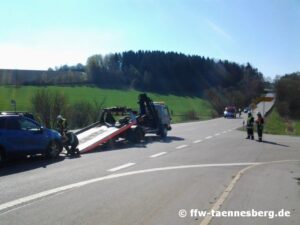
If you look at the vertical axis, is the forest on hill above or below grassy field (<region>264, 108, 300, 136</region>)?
above

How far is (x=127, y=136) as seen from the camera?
23.9 metres

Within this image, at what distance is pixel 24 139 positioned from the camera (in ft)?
49.1

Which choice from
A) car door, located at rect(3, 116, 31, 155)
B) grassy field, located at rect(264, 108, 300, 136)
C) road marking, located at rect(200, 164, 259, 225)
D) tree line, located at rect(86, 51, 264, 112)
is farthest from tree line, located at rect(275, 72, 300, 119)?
road marking, located at rect(200, 164, 259, 225)

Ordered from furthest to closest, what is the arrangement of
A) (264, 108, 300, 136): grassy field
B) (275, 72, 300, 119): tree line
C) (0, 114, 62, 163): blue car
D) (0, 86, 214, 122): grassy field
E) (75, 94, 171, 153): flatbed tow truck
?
(275, 72, 300, 119): tree line, (0, 86, 214, 122): grassy field, (264, 108, 300, 136): grassy field, (75, 94, 171, 153): flatbed tow truck, (0, 114, 62, 163): blue car

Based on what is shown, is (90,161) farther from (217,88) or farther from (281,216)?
(217,88)

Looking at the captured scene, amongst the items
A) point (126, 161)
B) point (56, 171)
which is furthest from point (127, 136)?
point (56, 171)

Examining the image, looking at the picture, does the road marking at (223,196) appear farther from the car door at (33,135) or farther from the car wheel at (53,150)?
the car door at (33,135)

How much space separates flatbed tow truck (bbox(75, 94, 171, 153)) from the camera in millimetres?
20531

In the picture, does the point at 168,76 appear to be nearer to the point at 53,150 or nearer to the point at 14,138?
the point at 53,150

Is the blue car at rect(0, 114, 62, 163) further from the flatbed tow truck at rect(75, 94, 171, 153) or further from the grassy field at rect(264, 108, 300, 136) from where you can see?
the grassy field at rect(264, 108, 300, 136)

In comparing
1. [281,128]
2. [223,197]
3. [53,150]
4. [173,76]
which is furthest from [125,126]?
[173,76]

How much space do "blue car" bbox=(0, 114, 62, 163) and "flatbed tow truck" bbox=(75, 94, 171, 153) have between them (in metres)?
2.09

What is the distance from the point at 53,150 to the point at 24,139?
161 cm

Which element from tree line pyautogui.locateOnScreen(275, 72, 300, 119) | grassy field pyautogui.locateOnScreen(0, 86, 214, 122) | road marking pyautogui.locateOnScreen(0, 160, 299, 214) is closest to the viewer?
road marking pyautogui.locateOnScreen(0, 160, 299, 214)
